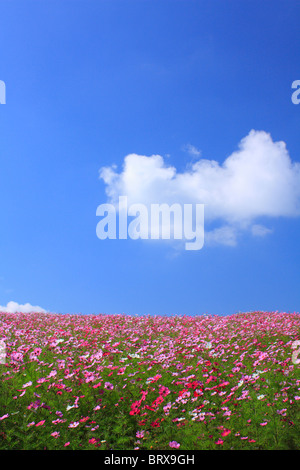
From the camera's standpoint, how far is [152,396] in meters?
6.48

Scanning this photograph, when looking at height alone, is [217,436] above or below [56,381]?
below

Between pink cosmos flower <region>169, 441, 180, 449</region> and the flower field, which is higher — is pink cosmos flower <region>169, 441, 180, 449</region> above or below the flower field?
below

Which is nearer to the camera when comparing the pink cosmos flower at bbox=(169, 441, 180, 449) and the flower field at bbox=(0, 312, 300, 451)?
the pink cosmos flower at bbox=(169, 441, 180, 449)

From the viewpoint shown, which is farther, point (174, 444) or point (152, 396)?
point (152, 396)

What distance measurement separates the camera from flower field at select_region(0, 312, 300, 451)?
216 inches

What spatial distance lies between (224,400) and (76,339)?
15.1ft

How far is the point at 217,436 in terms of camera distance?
5375mm

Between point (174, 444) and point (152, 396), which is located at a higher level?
point (152, 396)

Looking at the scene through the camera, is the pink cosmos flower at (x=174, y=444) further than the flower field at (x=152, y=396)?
No

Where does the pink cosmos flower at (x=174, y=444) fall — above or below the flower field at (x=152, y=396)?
below

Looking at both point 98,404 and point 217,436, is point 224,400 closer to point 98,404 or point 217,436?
point 217,436

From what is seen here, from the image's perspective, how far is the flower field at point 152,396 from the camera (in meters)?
5.49
